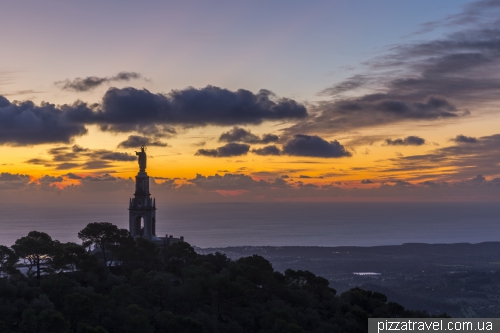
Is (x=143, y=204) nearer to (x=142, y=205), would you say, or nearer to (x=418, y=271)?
(x=142, y=205)

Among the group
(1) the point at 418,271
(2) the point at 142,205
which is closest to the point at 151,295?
(2) the point at 142,205

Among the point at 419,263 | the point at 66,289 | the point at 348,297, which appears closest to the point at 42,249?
the point at 66,289

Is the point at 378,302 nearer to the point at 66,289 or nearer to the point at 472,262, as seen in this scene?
the point at 66,289

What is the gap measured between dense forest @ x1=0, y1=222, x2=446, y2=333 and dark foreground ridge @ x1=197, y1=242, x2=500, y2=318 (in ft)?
153

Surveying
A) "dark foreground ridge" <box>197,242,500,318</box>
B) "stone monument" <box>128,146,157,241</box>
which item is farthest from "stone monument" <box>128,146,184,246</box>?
"dark foreground ridge" <box>197,242,500,318</box>

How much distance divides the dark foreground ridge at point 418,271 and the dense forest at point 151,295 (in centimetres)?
4658

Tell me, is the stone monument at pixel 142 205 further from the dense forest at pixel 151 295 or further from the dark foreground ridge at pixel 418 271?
the dark foreground ridge at pixel 418 271

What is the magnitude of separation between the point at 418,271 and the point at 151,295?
107 meters

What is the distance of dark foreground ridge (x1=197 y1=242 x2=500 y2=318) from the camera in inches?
3912

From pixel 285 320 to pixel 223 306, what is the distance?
613cm

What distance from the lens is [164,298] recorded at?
44906 millimetres

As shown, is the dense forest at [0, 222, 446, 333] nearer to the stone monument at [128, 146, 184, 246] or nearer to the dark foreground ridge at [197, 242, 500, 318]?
the stone monument at [128, 146, 184, 246]

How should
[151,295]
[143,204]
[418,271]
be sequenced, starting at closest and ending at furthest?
[151,295] → [143,204] → [418,271]

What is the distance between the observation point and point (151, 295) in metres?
44.0
